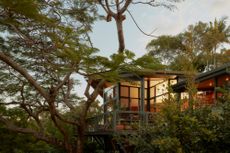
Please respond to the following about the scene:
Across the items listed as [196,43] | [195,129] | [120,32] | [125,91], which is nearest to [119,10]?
[120,32]

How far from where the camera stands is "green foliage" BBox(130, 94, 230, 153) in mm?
6652

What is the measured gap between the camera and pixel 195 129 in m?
6.75

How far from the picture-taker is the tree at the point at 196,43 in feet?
121

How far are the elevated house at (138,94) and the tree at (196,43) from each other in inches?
602

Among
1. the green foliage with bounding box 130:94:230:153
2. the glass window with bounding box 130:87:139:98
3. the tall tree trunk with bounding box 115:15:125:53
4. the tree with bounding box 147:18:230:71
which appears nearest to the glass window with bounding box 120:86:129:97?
the glass window with bounding box 130:87:139:98

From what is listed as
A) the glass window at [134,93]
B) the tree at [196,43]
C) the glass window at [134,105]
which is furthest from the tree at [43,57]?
the tree at [196,43]

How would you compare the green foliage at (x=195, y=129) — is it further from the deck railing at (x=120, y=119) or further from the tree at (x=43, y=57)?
the deck railing at (x=120, y=119)

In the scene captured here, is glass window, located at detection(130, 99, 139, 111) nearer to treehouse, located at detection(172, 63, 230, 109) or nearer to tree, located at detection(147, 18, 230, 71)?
treehouse, located at detection(172, 63, 230, 109)

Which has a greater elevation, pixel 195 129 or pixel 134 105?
pixel 134 105

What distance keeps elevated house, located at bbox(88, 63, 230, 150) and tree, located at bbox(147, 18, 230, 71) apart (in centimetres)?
1530

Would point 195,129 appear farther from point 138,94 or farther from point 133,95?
point 138,94

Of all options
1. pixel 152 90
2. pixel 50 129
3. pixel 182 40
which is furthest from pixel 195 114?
pixel 182 40

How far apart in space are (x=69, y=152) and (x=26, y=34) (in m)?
5.32

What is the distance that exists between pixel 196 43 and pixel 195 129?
3457 cm
